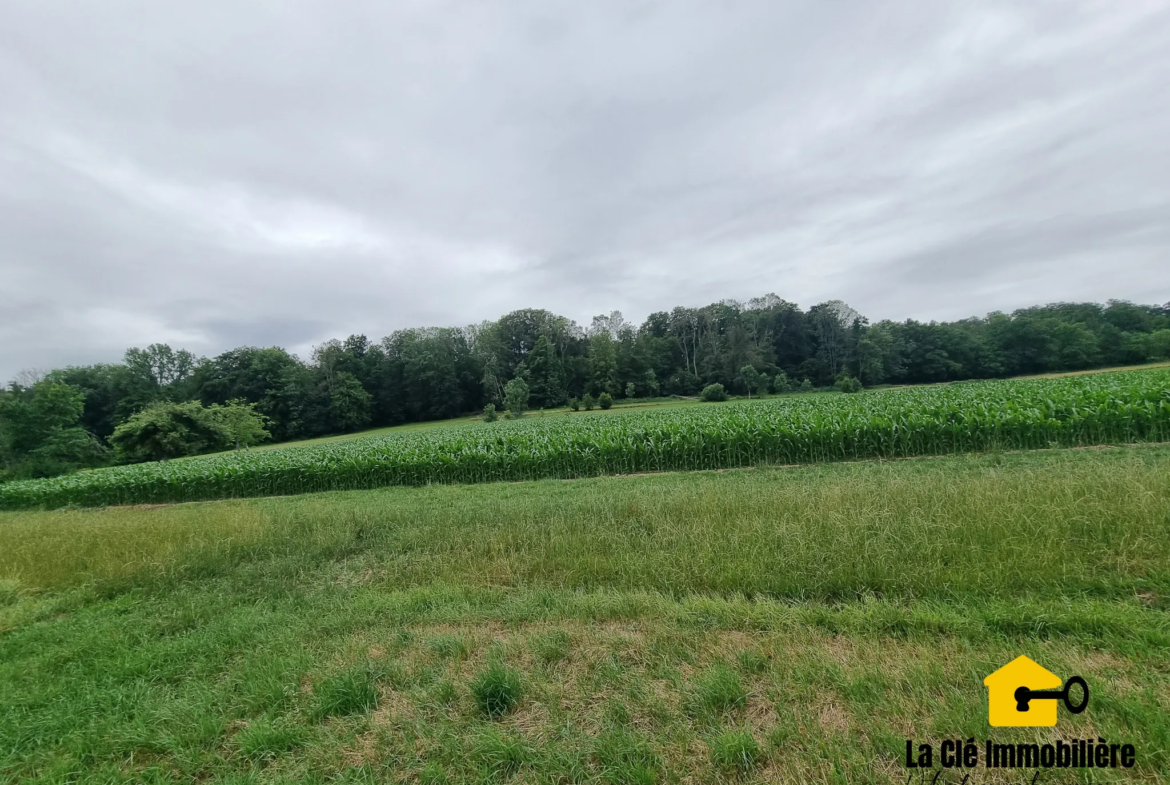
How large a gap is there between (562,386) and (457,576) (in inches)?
2321

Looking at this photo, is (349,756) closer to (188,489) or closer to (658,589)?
(658,589)

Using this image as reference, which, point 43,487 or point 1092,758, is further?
point 43,487

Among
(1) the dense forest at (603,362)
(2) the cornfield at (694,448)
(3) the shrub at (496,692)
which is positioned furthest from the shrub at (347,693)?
(1) the dense forest at (603,362)

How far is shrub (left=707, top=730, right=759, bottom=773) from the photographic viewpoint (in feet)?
6.55

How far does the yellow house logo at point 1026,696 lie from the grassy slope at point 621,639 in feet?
0.32

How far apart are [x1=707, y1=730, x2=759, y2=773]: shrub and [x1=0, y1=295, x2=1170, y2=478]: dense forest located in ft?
169

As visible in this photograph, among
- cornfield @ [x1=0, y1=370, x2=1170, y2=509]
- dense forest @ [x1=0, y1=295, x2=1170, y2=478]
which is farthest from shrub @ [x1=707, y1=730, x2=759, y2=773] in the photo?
dense forest @ [x1=0, y1=295, x2=1170, y2=478]

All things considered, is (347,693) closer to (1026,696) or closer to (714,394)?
(1026,696)

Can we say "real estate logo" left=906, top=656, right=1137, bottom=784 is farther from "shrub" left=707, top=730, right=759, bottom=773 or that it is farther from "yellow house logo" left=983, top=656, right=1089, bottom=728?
"shrub" left=707, top=730, right=759, bottom=773

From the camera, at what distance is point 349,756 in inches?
92.4

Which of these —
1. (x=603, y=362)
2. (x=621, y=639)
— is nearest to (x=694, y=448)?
(x=621, y=639)

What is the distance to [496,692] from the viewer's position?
2.66 meters

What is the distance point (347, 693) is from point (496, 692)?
3.32 feet

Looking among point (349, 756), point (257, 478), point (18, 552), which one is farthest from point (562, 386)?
point (349, 756)
